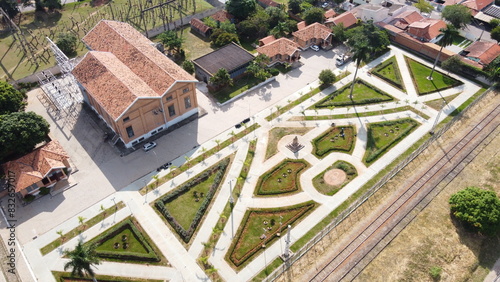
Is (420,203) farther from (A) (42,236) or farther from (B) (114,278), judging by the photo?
(A) (42,236)

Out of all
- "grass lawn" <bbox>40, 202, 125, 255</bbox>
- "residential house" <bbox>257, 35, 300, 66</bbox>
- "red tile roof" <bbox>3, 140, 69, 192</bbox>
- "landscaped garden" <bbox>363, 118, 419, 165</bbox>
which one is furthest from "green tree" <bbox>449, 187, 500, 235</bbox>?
"red tile roof" <bbox>3, 140, 69, 192</bbox>

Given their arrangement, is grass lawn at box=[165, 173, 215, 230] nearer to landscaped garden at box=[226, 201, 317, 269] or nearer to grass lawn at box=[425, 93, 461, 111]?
landscaped garden at box=[226, 201, 317, 269]

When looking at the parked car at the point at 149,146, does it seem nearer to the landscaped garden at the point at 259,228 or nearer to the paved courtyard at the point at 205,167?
the paved courtyard at the point at 205,167

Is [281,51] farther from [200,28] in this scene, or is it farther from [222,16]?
[200,28]

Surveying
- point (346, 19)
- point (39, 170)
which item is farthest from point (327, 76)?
point (39, 170)

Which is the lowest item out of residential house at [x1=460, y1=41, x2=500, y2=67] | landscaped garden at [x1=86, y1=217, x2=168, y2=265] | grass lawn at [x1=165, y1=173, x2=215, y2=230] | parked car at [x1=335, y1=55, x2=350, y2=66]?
landscaped garden at [x1=86, y1=217, x2=168, y2=265]

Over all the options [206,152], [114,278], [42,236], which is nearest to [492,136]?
[206,152]
